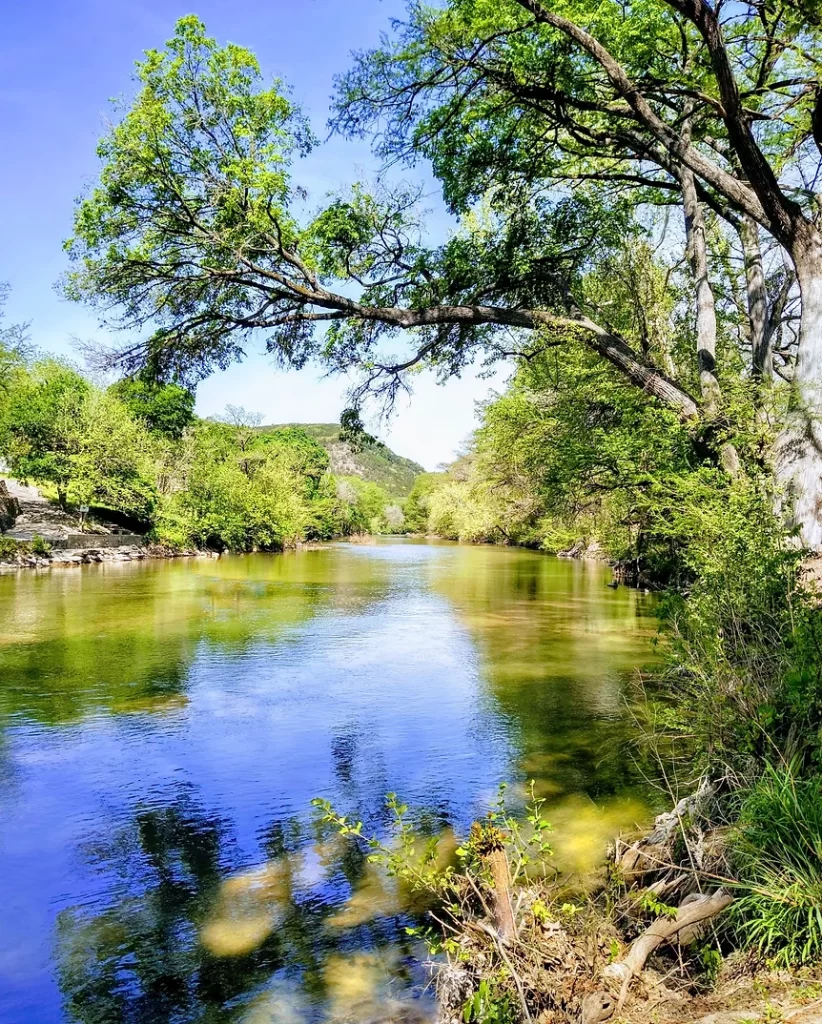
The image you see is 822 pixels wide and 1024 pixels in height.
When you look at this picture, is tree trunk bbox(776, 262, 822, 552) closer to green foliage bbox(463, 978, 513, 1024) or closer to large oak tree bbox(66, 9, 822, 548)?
large oak tree bbox(66, 9, 822, 548)

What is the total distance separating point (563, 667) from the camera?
1360 cm

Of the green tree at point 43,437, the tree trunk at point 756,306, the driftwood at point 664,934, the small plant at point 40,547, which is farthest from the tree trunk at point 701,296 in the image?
the green tree at point 43,437

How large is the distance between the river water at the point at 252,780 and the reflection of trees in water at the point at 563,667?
68 mm

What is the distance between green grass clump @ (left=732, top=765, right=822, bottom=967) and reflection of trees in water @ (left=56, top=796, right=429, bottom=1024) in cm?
222

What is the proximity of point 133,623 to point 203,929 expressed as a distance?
13.3 metres

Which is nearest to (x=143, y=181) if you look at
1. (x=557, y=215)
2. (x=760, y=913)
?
(x=557, y=215)

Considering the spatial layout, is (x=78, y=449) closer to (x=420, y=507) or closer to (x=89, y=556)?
(x=89, y=556)

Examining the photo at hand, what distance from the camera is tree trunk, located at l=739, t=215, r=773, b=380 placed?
36.3 feet

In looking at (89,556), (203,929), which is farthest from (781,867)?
(89,556)

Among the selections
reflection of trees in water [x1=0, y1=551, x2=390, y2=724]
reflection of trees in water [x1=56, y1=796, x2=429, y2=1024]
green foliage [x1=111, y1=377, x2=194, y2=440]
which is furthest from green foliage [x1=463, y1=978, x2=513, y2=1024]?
green foliage [x1=111, y1=377, x2=194, y2=440]

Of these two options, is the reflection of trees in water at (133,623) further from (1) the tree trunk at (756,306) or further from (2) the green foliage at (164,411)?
(2) the green foliage at (164,411)

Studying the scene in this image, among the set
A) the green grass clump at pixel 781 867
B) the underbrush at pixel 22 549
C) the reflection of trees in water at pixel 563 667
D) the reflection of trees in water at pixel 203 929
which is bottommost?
the reflection of trees in water at pixel 203 929

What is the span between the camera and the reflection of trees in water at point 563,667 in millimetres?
8461

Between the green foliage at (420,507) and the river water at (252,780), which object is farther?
the green foliage at (420,507)
